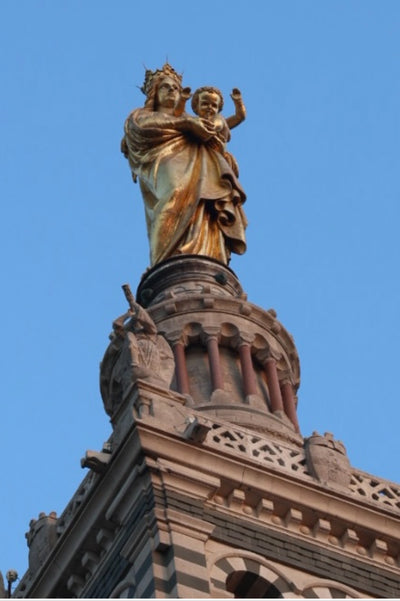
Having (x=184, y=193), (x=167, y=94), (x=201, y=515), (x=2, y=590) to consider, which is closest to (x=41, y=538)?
(x=2, y=590)

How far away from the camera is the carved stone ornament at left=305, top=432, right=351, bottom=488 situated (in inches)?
1431

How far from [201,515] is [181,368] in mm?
8711

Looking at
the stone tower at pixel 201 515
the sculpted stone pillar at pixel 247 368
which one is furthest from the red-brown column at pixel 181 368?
the stone tower at pixel 201 515

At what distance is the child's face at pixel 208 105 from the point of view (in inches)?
2005

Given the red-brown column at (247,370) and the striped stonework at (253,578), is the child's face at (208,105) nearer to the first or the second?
the red-brown column at (247,370)

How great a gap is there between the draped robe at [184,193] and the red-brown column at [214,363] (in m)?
5.01

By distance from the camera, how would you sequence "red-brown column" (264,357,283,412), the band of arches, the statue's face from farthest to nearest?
1. the statue's face
2. "red-brown column" (264,357,283,412)
3. the band of arches

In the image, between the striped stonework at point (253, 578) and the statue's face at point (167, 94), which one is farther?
the statue's face at point (167, 94)

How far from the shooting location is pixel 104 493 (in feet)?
115

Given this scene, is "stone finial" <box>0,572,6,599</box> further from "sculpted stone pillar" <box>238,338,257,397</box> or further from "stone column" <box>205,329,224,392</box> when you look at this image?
"sculpted stone pillar" <box>238,338,257,397</box>

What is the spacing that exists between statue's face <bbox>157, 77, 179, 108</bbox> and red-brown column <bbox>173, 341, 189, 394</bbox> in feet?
32.5

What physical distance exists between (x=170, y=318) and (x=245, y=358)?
2.00 meters

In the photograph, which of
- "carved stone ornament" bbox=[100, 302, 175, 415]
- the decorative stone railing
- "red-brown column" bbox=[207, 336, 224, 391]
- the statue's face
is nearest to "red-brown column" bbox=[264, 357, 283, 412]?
"red-brown column" bbox=[207, 336, 224, 391]

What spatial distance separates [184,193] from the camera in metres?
48.2
